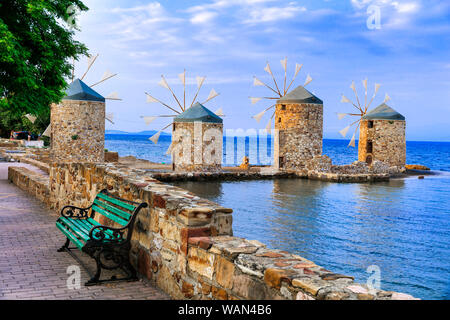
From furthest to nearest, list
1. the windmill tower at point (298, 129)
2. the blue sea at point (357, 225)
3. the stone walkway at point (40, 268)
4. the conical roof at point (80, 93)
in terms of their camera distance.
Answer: the windmill tower at point (298, 129), the conical roof at point (80, 93), the blue sea at point (357, 225), the stone walkway at point (40, 268)

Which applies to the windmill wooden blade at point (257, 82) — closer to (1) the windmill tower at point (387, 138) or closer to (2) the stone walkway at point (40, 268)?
(1) the windmill tower at point (387, 138)

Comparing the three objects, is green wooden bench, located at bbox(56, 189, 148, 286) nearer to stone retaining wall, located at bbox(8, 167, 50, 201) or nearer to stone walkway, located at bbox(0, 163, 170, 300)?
stone walkway, located at bbox(0, 163, 170, 300)

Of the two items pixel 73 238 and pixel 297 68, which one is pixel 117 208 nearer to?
pixel 73 238

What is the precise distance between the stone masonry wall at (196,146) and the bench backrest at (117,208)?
23.2 meters

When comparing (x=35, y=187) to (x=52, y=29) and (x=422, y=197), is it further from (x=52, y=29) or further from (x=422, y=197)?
(x=422, y=197)

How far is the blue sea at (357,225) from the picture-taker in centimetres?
977

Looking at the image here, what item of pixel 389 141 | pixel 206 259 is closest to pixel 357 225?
pixel 206 259

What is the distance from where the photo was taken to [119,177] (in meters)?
5.24

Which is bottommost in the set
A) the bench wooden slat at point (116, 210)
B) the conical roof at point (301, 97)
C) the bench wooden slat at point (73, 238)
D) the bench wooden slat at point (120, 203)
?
the bench wooden slat at point (73, 238)

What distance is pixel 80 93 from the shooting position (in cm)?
2433

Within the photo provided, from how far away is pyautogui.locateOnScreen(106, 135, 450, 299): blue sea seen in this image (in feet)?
32.1

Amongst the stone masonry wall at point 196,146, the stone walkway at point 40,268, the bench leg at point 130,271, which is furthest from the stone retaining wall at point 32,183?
the stone masonry wall at point 196,146

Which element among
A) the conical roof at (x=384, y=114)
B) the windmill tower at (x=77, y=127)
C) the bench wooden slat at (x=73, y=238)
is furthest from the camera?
the conical roof at (x=384, y=114)
